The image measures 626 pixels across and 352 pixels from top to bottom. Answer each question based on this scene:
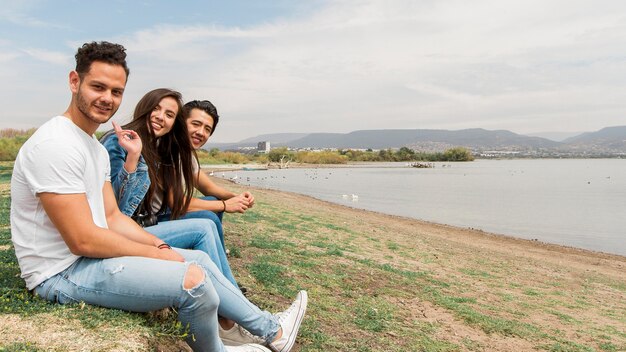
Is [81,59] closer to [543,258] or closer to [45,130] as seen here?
[45,130]

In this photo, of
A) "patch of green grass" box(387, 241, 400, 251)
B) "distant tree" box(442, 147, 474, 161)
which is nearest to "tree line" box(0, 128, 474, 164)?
"distant tree" box(442, 147, 474, 161)

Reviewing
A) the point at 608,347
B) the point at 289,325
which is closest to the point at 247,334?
the point at 289,325

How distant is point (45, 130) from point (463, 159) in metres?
141

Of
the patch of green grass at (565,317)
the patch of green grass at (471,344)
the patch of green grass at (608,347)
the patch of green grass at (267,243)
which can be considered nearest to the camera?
the patch of green grass at (471,344)

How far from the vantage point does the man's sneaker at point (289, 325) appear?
3439 millimetres

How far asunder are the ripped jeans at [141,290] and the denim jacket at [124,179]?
91 centimetres

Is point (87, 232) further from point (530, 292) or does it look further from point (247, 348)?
point (530, 292)

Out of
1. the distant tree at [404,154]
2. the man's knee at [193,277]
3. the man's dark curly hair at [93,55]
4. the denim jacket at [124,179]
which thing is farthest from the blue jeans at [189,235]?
the distant tree at [404,154]

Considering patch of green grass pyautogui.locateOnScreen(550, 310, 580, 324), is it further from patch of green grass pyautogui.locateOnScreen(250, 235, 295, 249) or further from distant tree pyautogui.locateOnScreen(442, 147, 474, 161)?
distant tree pyautogui.locateOnScreen(442, 147, 474, 161)

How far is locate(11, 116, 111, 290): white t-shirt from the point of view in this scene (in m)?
2.51

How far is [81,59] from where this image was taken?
2.71 meters

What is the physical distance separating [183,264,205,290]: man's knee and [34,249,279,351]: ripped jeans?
0.02 metres

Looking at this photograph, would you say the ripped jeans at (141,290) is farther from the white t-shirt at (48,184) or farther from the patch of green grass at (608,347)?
the patch of green grass at (608,347)

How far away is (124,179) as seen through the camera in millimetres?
3539
